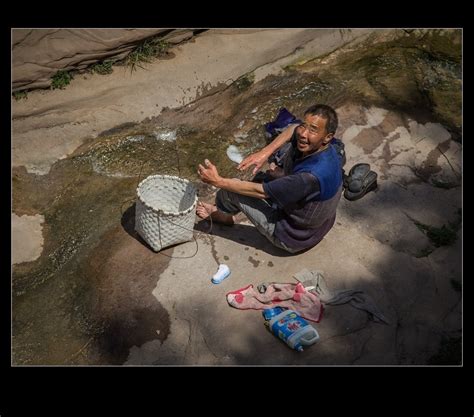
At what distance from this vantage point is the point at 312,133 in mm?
3639

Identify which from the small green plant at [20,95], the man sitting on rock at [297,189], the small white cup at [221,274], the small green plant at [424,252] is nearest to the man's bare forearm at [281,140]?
the man sitting on rock at [297,189]

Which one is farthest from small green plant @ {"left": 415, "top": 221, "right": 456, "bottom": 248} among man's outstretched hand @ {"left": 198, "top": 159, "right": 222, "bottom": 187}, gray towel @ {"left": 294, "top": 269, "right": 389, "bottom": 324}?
man's outstretched hand @ {"left": 198, "top": 159, "right": 222, "bottom": 187}

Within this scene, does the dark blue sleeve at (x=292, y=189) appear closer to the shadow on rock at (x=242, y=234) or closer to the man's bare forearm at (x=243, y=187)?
the man's bare forearm at (x=243, y=187)

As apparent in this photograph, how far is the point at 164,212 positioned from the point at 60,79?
2135 millimetres

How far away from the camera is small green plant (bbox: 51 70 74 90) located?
5.20 metres

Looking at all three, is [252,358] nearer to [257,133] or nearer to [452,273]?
[452,273]

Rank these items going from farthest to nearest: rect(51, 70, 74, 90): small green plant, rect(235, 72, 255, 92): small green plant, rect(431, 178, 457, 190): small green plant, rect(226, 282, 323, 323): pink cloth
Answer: rect(235, 72, 255, 92): small green plant < rect(51, 70, 74, 90): small green plant < rect(431, 178, 457, 190): small green plant < rect(226, 282, 323, 323): pink cloth

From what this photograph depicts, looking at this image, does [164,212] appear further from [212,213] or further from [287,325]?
[287,325]

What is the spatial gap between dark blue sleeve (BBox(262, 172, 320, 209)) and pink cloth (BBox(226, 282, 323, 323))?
682mm

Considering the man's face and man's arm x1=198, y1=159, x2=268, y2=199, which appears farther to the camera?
man's arm x1=198, y1=159, x2=268, y2=199

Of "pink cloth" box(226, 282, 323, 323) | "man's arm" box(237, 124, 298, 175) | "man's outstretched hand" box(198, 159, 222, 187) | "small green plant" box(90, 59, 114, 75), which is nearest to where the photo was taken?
"man's outstretched hand" box(198, 159, 222, 187)

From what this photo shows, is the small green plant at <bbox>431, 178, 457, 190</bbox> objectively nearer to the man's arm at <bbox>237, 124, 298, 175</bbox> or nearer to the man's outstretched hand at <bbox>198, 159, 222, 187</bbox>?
the man's arm at <bbox>237, 124, 298, 175</bbox>

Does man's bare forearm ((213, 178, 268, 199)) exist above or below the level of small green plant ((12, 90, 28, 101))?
above

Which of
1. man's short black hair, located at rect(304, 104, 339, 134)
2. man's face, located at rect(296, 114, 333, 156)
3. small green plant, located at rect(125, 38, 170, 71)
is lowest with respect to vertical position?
small green plant, located at rect(125, 38, 170, 71)
